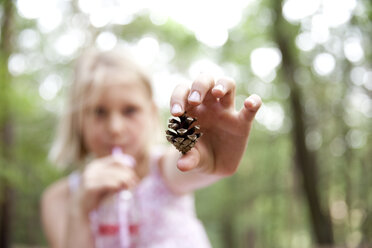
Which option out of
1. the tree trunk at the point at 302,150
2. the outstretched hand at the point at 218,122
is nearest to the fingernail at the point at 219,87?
the outstretched hand at the point at 218,122

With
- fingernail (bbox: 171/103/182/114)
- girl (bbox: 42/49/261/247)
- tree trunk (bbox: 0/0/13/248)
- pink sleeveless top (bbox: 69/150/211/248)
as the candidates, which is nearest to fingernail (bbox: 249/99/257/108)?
fingernail (bbox: 171/103/182/114)

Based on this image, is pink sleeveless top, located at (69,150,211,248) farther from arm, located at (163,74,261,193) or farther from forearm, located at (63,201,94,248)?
arm, located at (163,74,261,193)

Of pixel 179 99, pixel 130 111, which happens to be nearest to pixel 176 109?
pixel 179 99

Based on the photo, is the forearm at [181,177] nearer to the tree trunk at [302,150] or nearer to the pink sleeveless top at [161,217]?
the pink sleeveless top at [161,217]

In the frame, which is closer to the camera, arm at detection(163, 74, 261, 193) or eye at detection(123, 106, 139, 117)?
arm at detection(163, 74, 261, 193)

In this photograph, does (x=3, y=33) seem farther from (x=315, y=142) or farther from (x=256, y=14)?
(x=315, y=142)

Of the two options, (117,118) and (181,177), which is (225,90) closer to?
(181,177)

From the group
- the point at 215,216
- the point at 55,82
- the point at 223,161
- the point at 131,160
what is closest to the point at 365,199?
the point at 131,160
